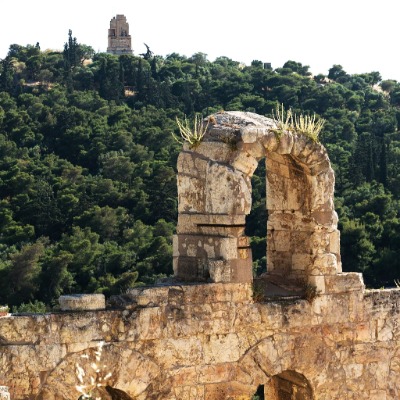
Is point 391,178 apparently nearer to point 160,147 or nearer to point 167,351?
point 160,147

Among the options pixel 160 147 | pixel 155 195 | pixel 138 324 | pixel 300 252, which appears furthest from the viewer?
pixel 160 147

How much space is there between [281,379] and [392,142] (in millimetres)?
33769

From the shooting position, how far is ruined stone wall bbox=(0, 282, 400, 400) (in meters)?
11.3

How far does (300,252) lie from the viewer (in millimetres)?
13477

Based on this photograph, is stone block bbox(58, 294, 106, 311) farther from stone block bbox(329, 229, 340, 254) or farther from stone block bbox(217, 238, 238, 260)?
stone block bbox(329, 229, 340, 254)

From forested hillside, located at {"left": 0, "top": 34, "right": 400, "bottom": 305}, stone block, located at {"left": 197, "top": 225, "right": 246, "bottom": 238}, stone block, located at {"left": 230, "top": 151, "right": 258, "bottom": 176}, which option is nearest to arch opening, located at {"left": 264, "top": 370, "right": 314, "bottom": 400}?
stone block, located at {"left": 197, "top": 225, "right": 246, "bottom": 238}

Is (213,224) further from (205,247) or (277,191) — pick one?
(277,191)

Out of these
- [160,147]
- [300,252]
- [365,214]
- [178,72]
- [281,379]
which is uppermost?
[178,72]

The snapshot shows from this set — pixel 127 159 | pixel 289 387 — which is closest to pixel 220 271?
pixel 289 387

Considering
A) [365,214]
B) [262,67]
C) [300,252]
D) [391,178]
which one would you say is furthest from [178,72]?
[300,252]

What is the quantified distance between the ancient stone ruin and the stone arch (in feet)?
0.04

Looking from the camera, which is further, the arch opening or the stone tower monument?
the stone tower monument

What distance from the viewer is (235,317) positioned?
12.4m

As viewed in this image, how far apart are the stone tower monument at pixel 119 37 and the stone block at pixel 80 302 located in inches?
2557
